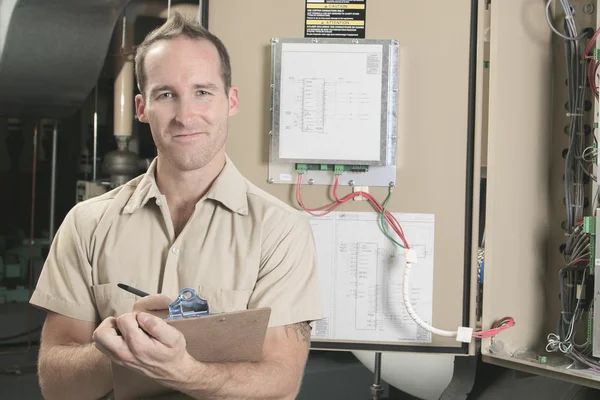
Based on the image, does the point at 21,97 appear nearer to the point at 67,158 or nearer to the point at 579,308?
the point at 67,158

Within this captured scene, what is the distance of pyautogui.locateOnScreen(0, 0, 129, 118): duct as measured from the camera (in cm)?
361

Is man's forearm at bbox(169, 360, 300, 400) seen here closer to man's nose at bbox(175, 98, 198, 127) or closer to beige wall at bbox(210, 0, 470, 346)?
man's nose at bbox(175, 98, 198, 127)

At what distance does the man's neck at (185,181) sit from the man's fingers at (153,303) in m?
0.46

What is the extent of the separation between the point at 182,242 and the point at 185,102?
0.33 metres

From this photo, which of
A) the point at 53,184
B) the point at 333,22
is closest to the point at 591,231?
the point at 333,22

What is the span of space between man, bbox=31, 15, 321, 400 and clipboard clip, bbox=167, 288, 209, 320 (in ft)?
1.04

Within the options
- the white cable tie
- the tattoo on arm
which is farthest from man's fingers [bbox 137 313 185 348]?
the white cable tie

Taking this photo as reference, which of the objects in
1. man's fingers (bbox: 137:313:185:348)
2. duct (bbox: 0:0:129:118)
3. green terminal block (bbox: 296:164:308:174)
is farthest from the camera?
duct (bbox: 0:0:129:118)

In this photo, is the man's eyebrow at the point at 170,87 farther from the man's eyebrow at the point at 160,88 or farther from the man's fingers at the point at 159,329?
the man's fingers at the point at 159,329

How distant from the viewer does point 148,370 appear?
4.31 ft

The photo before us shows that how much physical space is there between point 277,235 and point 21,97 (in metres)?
2.84

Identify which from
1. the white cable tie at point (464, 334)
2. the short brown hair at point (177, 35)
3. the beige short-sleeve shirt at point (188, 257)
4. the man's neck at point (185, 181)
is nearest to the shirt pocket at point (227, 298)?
the beige short-sleeve shirt at point (188, 257)

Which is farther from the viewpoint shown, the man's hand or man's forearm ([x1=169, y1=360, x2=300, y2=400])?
man's forearm ([x1=169, y1=360, x2=300, y2=400])

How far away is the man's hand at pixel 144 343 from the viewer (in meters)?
1.23
